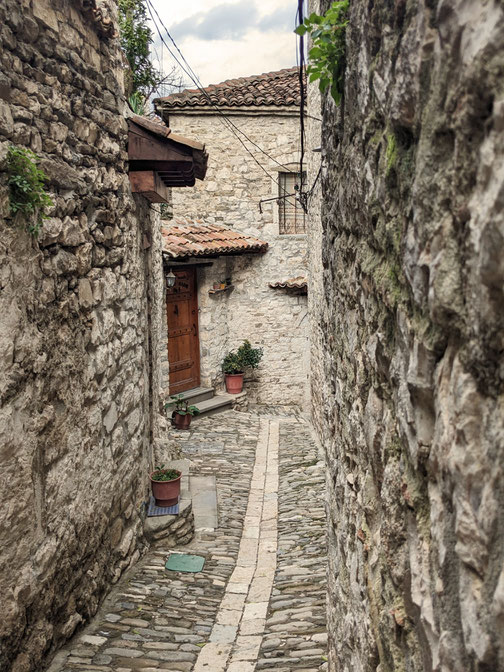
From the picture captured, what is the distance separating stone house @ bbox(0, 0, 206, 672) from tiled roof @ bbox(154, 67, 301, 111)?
848 cm

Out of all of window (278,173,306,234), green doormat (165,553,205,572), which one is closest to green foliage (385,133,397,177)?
green doormat (165,553,205,572)

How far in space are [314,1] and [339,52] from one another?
26.3 feet

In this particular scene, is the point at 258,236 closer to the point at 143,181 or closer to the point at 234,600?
the point at 143,181

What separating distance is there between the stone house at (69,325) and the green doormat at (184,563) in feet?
1.19

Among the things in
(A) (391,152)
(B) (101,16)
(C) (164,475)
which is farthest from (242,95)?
(A) (391,152)

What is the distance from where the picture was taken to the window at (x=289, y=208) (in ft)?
46.6

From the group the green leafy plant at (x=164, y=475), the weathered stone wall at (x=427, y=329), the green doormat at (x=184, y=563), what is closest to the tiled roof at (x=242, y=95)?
the green leafy plant at (x=164, y=475)

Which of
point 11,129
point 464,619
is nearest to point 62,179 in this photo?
point 11,129

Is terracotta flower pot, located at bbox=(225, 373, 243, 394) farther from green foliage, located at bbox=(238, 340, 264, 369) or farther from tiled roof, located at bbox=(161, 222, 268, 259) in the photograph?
tiled roof, located at bbox=(161, 222, 268, 259)

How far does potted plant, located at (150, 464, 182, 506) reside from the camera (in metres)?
6.04

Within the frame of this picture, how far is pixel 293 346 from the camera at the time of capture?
14406mm

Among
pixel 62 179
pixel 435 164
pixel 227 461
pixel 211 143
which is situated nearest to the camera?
pixel 435 164

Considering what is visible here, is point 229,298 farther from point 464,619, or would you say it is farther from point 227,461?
point 464,619

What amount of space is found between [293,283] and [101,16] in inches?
379
